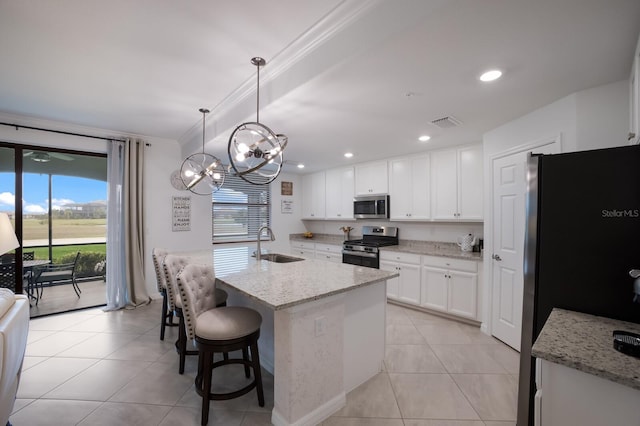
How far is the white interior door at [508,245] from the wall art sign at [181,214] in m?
4.52

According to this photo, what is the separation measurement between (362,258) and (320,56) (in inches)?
131

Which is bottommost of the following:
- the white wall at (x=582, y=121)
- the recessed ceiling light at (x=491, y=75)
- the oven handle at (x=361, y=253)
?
the oven handle at (x=361, y=253)

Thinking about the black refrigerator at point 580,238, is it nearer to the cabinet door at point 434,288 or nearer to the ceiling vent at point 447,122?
the ceiling vent at point 447,122

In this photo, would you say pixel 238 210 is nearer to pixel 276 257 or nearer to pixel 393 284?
pixel 276 257

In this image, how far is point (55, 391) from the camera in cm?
213

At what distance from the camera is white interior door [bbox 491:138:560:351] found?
2.72 meters

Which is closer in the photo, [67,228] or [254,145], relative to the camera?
[254,145]

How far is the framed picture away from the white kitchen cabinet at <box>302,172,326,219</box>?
1.09ft

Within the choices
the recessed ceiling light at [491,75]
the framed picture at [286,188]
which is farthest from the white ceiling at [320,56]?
the framed picture at [286,188]

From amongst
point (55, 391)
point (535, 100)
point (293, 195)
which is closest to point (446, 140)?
point (535, 100)

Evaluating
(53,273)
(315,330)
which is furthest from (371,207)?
(53,273)

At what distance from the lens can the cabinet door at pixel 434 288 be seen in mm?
3688

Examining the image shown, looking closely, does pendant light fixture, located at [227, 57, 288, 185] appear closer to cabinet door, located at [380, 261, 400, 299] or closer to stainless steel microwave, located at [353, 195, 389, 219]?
cabinet door, located at [380, 261, 400, 299]

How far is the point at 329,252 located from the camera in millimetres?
5332
